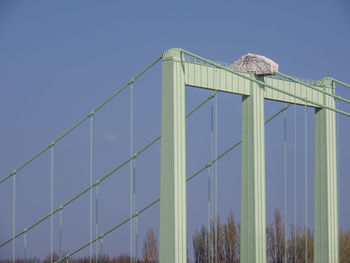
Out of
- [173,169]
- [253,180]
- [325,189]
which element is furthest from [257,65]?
[173,169]

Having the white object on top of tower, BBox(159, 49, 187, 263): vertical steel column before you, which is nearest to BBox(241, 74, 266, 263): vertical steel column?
the white object on top of tower

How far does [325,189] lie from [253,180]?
496cm

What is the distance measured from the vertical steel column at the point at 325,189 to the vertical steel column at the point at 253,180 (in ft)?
14.0

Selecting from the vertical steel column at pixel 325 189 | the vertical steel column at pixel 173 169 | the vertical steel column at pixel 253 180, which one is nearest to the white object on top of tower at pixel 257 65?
the vertical steel column at pixel 253 180

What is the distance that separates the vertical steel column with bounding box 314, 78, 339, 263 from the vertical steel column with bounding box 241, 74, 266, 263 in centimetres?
425

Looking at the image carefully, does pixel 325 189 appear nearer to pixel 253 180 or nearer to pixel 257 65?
pixel 253 180

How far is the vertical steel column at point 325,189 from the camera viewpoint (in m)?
33.5

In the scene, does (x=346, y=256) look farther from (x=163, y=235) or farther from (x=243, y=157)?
(x=163, y=235)

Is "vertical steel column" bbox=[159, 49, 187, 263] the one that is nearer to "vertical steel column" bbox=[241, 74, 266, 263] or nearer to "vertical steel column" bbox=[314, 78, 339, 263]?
"vertical steel column" bbox=[241, 74, 266, 263]

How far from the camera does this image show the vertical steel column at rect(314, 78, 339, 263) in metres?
33.5

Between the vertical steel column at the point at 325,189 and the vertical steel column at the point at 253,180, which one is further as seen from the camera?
the vertical steel column at the point at 325,189

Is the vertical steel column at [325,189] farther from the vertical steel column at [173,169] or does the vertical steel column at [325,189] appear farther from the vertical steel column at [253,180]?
the vertical steel column at [173,169]

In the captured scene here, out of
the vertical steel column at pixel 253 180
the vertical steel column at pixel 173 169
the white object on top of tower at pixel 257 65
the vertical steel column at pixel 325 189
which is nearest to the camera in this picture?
the vertical steel column at pixel 173 169

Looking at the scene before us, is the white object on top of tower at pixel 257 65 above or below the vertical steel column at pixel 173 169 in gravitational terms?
above
